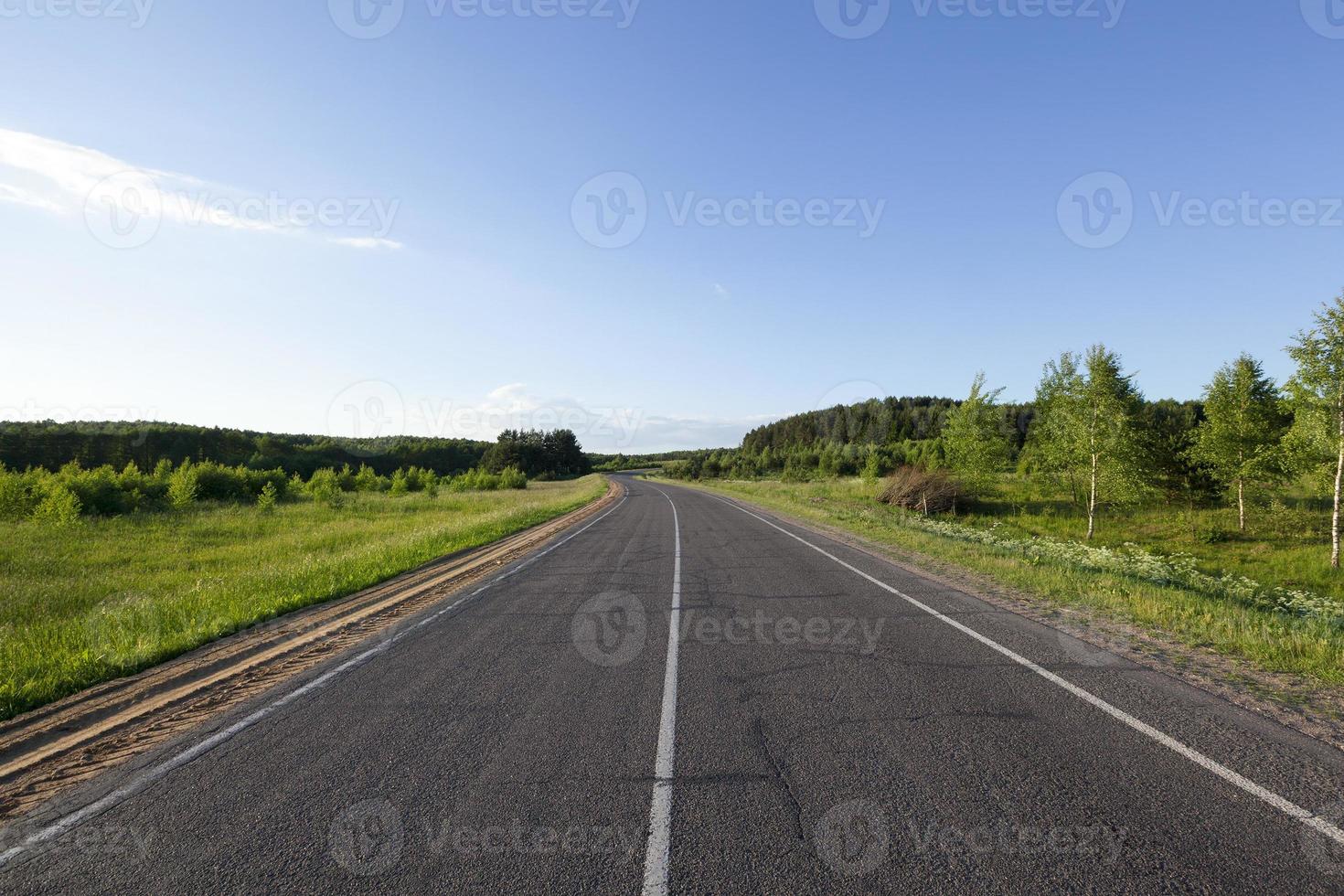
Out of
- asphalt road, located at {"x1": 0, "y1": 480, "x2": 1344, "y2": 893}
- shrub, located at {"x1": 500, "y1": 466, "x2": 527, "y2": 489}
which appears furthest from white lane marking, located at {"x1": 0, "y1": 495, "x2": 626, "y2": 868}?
shrub, located at {"x1": 500, "y1": 466, "x2": 527, "y2": 489}

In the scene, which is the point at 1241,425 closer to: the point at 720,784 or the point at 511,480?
the point at 720,784

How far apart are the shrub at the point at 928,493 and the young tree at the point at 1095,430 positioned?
5.83 meters

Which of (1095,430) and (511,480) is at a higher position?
(1095,430)

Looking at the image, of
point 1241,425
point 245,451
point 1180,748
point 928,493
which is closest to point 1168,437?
point 1241,425

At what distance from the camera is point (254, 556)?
16.8m

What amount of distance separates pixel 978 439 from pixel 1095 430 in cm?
624

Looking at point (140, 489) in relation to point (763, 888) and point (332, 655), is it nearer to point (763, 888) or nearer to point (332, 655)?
point (332, 655)

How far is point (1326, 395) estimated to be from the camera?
2145 centimetres

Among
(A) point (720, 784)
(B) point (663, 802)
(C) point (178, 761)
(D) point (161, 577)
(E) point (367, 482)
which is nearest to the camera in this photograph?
(B) point (663, 802)

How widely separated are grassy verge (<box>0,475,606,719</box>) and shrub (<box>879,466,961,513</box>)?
2458 centimetres

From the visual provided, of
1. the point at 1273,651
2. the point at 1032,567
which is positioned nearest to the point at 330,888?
the point at 1273,651

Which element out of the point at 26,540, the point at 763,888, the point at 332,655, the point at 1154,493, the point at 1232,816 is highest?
the point at 1154,493

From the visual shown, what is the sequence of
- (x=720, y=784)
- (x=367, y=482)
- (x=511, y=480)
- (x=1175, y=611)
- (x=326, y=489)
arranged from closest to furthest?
1. (x=720, y=784)
2. (x=1175, y=611)
3. (x=326, y=489)
4. (x=367, y=482)
5. (x=511, y=480)

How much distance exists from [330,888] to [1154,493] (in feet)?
135
